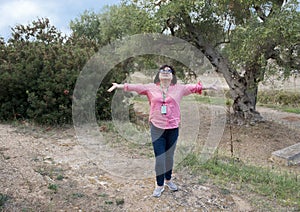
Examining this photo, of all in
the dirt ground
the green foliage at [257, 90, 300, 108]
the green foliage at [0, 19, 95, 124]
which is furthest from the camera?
the green foliage at [257, 90, 300, 108]

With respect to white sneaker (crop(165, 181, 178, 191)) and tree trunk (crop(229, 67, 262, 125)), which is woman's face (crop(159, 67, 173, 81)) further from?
tree trunk (crop(229, 67, 262, 125))

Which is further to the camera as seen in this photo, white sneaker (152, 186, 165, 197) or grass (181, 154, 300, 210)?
grass (181, 154, 300, 210)

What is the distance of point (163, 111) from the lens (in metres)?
2.98

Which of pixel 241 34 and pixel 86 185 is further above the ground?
pixel 241 34

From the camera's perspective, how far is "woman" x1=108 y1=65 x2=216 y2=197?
3.00m

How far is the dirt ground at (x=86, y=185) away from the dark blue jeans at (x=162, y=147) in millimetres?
264

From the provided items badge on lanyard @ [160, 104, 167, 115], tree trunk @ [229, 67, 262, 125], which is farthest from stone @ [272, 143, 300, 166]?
badge on lanyard @ [160, 104, 167, 115]

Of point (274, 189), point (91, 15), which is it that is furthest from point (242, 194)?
point (91, 15)

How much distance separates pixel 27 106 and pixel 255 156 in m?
5.49

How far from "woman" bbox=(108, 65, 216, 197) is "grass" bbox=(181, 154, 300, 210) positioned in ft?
2.74

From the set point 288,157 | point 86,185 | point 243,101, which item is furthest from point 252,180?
point 243,101

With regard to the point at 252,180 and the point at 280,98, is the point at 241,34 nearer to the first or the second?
the point at 252,180

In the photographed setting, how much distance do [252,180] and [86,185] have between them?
1949 millimetres

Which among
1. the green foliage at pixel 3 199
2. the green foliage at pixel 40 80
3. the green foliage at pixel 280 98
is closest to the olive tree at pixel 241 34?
the green foliage at pixel 40 80
